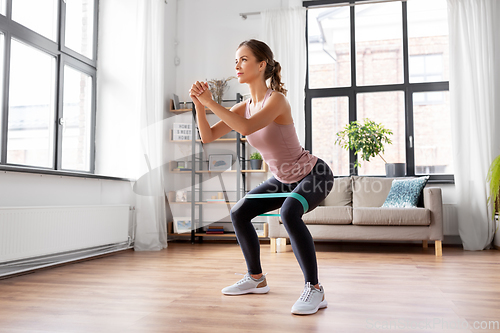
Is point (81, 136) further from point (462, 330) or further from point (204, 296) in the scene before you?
point (462, 330)

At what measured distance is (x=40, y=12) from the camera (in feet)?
11.6

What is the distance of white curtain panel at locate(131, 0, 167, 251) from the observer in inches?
158

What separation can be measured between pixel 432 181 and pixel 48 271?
12.2 ft

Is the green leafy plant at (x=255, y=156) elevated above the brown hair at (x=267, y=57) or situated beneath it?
situated beneath

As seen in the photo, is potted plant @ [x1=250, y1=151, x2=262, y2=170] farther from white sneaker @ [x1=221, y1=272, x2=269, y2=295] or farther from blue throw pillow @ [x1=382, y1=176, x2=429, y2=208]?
white sneaker @ [x1=221, y1=272, x2=269, y2=295]

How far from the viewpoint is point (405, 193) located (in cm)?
397

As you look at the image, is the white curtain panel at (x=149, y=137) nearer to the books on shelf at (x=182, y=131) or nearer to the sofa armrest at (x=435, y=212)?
the books on shelf at (x=182, y=131)

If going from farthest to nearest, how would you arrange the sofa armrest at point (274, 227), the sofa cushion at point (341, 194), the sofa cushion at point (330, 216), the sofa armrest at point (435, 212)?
the sofa cushion at point (341, 194) → the sofa armrest at point (274, 227) → the sofa cushion at point (330, 216) → the sofa armrest at point (435, 212)

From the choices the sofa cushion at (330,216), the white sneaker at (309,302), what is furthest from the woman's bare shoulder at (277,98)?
the sofa cushion at (330,216)

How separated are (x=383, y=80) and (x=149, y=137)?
2726 millimetres

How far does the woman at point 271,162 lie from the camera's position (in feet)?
5.36

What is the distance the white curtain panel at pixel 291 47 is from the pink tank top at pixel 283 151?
2789 millimetres

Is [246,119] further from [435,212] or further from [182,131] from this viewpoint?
[182,131]

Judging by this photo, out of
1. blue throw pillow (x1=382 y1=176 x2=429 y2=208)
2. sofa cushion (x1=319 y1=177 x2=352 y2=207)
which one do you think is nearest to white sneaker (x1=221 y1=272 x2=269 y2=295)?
blue throw pillow (x1=382 y1=176 x2=429 y2=208)
